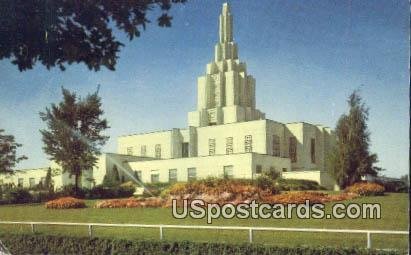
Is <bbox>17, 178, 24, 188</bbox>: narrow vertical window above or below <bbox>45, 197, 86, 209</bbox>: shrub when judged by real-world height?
above

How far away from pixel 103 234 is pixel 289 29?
5.17 m

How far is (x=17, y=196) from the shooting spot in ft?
37.4

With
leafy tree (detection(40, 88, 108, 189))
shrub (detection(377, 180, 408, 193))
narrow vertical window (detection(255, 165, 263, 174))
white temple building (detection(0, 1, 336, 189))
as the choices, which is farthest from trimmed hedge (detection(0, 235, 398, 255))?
narrow vertical window (detection(255, 165, 263, 174))

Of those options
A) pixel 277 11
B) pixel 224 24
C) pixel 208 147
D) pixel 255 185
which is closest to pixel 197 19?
pixel 224 24

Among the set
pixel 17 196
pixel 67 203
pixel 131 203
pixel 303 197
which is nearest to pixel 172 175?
pixel 131 203

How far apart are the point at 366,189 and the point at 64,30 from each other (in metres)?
4.97

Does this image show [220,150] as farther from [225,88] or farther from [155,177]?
[155,177]

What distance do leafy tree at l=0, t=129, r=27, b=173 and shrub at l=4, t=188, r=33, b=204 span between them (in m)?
0.49

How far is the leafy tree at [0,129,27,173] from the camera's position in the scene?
437 inches

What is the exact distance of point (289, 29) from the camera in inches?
309

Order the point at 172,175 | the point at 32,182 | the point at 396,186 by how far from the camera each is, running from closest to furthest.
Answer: the point at 396,186 < the point at 172,175 < the point at 32,182

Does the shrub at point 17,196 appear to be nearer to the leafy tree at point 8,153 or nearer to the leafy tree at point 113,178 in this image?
the leafy tree at point 8,153

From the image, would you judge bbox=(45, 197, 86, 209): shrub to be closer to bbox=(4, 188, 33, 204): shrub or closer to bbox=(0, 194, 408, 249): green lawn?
bbox=(0, 194, 408, 249): green lawn

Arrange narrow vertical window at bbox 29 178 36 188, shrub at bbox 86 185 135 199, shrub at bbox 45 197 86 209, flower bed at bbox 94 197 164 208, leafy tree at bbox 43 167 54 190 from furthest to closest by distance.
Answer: narrow vertical window at bbox 29 178 36 188, leafy tree at bbox 43 167 54 190, shrub at bbox 45 197 86 209, shrub at bbox 86 185 135 199, flower bed at bbox 94 197 164 208
